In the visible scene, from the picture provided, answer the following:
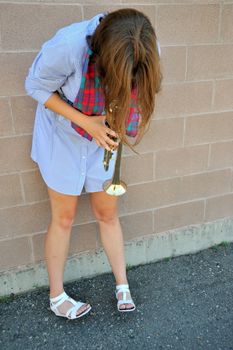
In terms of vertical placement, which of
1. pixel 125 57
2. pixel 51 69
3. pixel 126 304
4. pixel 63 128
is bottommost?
pixel 126 304

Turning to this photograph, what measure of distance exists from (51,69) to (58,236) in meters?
0.98

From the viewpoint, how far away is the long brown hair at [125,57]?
139 cm

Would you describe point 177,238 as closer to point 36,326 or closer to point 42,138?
point 36,326

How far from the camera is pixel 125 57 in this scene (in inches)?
54.5

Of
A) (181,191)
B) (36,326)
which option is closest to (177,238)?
(181,191)

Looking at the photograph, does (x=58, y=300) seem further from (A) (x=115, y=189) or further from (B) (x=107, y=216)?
(A) (x=115, y=189)

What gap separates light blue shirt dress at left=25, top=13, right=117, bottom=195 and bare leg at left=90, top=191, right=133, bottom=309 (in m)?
0.15

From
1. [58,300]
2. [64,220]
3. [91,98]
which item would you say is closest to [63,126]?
[91,98]

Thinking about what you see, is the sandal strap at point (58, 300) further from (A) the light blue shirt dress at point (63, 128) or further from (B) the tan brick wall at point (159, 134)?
(A) the light blue shirt dress at point (63, 128)

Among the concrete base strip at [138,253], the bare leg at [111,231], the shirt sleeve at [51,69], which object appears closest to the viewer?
the shirt sleeve at [51,69]

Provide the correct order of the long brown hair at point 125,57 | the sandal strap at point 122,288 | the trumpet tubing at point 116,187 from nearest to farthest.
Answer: the long brown hair at point 125,57
the trumpet tubing at point 116,187
the sandal strap at point 122,288

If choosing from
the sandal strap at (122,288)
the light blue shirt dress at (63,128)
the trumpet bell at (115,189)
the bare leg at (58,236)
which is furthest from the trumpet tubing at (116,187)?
the sandal strap at (122,288)

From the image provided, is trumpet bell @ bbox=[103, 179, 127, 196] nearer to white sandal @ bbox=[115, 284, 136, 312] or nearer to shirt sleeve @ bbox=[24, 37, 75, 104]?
shirt sleeve @ bbox=[24, 37, 75, 104]

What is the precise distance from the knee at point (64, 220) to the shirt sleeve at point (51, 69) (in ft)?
2.28
